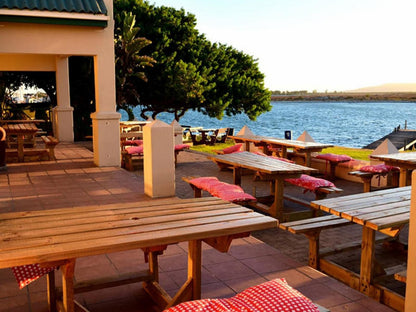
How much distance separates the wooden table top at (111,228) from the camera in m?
2.48

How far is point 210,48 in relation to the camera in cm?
2933

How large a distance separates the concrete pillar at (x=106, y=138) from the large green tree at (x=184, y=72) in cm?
1482

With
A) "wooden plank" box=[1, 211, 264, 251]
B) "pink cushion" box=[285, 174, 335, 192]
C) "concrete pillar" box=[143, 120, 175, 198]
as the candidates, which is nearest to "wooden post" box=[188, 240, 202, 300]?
"wooden plank" box=[1, 211, 264, 251]

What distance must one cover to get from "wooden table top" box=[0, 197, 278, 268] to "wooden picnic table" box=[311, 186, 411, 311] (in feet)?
4.64

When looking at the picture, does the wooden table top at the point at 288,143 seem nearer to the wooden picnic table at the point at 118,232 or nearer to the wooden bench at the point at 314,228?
the wooden bench at the point at 314,228

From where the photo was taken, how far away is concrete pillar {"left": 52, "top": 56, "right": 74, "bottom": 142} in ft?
49.8

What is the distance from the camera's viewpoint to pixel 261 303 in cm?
212

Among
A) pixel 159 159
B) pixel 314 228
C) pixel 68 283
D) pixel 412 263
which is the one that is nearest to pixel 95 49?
pixel 159 159

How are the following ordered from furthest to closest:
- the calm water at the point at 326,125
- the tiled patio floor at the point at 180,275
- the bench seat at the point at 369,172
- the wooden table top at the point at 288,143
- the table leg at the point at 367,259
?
the calm water at the point at 326,125 < the wooden table top at the point at 288,143 < the bench seat at the point at 369,172 < the table leg at the point at 367,259 < the tiled patio floor at the point at 180,275

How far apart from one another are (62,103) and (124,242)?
13.7 metres

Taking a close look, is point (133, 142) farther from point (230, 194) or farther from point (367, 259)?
point (367, 259)

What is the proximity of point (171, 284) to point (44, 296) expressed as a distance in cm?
109

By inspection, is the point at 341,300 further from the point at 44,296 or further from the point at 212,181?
the point at 212,181

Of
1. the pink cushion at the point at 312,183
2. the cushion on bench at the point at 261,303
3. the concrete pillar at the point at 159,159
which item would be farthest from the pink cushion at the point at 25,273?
the pink cushion at the point at 312,183
